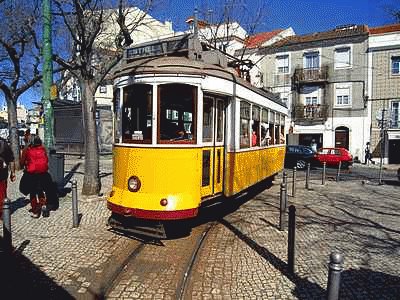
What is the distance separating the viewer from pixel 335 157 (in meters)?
24.2

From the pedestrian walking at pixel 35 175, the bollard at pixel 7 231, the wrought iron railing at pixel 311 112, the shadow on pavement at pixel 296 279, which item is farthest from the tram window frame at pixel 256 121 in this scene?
the wrought iron railing at pixel 311 112

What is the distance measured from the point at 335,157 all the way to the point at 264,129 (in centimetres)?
1514

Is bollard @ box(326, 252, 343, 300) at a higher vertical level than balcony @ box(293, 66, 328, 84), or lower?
lower

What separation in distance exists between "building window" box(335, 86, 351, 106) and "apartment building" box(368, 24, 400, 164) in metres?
1.76

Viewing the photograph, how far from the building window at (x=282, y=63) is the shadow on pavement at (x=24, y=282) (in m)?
32.0

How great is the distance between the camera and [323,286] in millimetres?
4961

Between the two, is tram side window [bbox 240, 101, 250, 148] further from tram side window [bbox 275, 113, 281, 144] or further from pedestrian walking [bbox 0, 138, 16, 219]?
pedestrian walking [bbox 0, 138, 16, 219]

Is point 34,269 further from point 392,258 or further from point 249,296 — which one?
point 392,258

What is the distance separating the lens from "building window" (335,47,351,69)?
103 ft

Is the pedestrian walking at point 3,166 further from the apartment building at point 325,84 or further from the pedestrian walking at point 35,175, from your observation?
the apartment building at point 325,84

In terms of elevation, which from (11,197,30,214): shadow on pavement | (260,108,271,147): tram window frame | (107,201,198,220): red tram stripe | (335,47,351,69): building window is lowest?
(11,197,30,214): shadow on pavement

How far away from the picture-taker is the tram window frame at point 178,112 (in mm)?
6508

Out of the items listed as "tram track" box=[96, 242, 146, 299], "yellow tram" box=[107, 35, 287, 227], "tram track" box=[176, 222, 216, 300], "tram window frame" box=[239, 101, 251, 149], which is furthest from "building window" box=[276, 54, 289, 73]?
"tram track" box=[96, 242, 146, 299]

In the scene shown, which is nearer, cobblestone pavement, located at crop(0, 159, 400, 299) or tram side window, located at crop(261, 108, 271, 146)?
cobblestone pavement, located at crop(0, 159, 400, 299)
